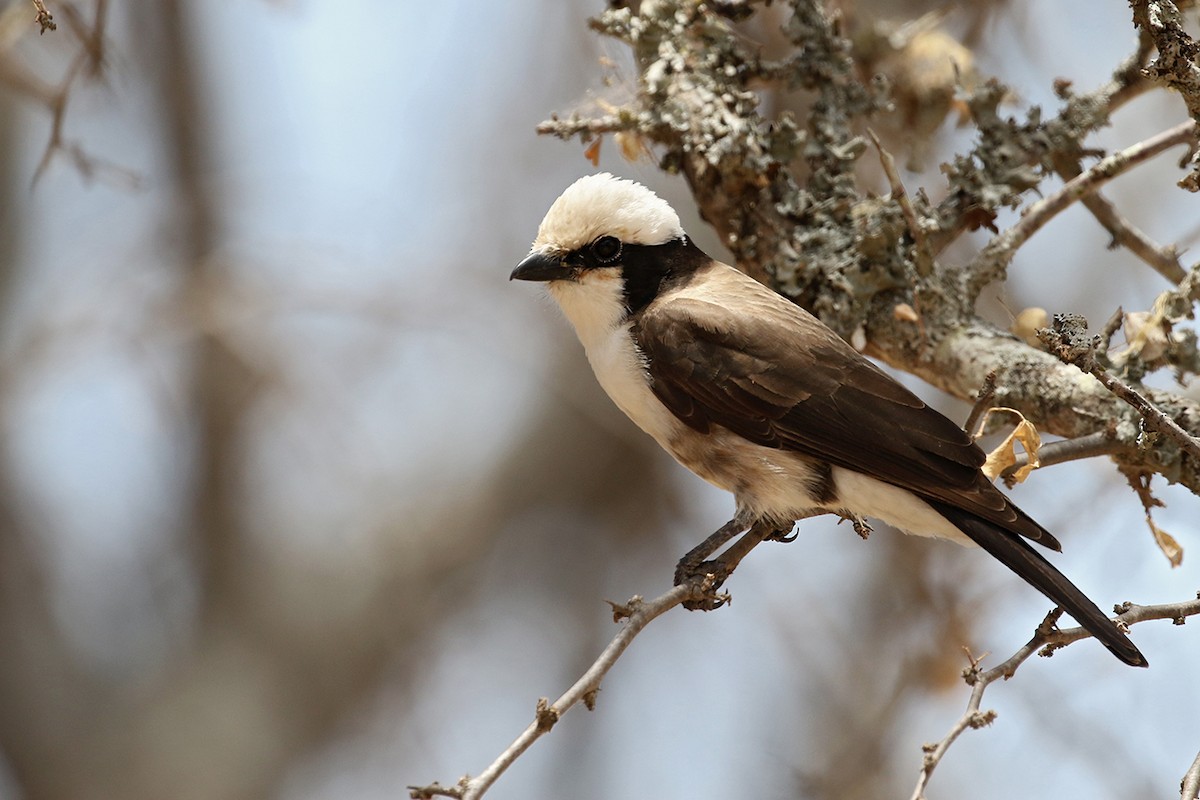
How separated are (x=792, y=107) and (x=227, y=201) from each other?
3259 millimetres

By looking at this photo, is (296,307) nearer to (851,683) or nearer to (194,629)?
(194,629)

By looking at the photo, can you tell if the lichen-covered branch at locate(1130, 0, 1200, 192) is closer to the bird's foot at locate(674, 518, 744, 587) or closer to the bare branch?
the bare branch

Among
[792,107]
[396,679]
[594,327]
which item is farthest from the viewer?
[396,679]

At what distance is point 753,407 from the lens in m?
3.25

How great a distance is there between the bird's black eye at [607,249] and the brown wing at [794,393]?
0.75 ft

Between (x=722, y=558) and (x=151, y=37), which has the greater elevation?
(x=151, y=37)

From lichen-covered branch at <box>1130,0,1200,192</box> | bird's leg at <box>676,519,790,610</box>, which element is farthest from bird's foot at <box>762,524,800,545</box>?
lichen-covered branch at <box>1130,0,1200,192</box>

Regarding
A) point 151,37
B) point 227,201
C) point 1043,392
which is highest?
point 151,37

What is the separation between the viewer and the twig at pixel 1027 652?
2.12 metres

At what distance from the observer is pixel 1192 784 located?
75.8 inches

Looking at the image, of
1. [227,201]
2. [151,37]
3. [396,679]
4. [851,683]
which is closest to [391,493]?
[396,679]

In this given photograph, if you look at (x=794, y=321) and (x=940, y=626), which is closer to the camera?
(x=794, y=321)

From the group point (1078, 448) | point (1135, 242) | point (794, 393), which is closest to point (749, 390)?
point (794, 393)

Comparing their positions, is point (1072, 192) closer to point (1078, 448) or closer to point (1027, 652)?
point (1078, 448)
